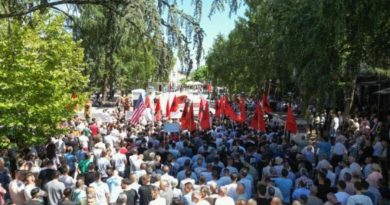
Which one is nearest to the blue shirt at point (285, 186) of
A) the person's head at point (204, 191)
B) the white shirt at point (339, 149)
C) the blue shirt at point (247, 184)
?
the blue shirt at point (247, 184)

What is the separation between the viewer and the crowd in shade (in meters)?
9.70

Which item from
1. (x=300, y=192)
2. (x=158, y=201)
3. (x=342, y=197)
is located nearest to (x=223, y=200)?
(x=158, y=201)

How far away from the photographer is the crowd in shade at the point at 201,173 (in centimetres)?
970

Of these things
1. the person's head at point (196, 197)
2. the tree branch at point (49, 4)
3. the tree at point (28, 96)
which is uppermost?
the tree branch at point (49, 4)

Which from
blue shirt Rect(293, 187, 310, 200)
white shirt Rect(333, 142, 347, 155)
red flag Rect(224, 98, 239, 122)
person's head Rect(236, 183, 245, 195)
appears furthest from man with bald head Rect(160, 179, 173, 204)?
red flag Rect(224, 98, 239, 122)

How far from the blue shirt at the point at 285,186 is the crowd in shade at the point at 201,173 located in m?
0.02

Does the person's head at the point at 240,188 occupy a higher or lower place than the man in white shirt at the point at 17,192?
higher

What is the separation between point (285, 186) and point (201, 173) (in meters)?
1.90

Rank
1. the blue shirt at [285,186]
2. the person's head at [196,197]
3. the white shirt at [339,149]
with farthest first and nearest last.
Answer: the white shirt at [339,149], the blue shirt at [285,186], the person's head at [196,197]

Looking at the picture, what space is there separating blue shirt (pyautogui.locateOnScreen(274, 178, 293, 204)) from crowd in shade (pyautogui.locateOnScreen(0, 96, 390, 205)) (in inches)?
0.8

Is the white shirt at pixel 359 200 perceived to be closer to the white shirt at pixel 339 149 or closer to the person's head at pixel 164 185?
the person's head at pixel 164 185

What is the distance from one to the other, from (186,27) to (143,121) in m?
20.9

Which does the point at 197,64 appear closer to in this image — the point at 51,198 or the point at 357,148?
the point at 51,198

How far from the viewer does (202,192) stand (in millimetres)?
9469
